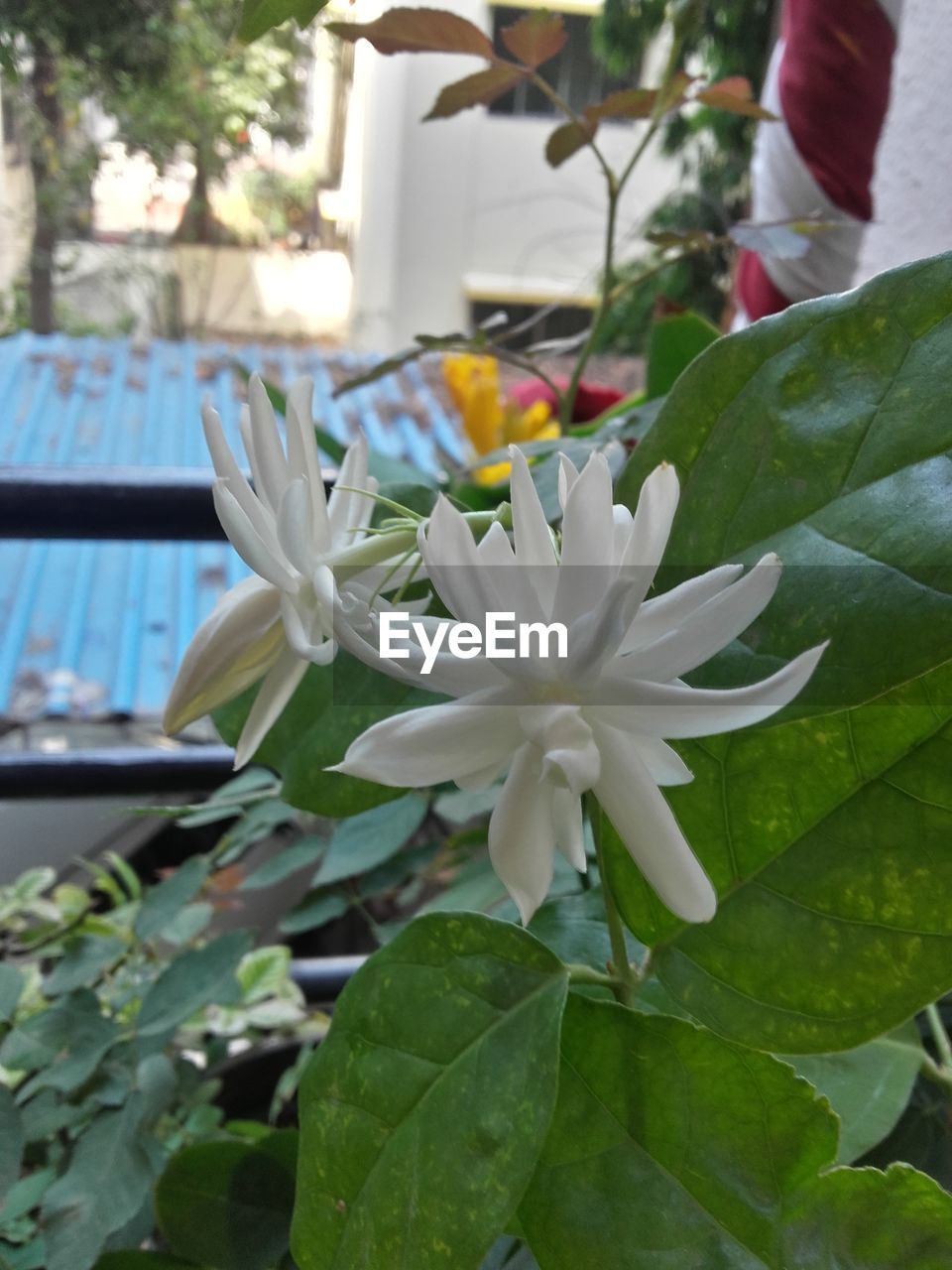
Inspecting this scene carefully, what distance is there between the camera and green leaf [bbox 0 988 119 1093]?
1.19 feet

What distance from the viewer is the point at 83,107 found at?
568mm

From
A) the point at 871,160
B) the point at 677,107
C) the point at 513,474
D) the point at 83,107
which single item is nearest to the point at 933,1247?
the point at 513,474

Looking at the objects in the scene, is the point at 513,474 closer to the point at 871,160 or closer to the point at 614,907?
the point at 614,907

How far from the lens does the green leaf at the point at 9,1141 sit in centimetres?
30

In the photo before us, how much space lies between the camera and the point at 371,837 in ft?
1.53

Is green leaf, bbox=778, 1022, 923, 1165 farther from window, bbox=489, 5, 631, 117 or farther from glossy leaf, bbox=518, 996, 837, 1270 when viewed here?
window, bbox=489, 5, 631, 117

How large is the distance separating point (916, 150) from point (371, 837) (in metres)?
0.45

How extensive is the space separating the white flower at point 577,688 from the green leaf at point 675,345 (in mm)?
292

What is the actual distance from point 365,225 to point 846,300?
89 centimetres

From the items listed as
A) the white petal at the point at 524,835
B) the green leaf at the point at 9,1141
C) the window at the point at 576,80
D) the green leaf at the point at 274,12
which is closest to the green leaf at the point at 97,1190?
the green leaf at the point at 9,1141

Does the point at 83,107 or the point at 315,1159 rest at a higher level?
the point at 83,107

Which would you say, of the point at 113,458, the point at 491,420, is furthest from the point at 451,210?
the point at 491,420

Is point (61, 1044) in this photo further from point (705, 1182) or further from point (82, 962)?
point (705, 1182)

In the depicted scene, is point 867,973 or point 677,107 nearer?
point 867,973
